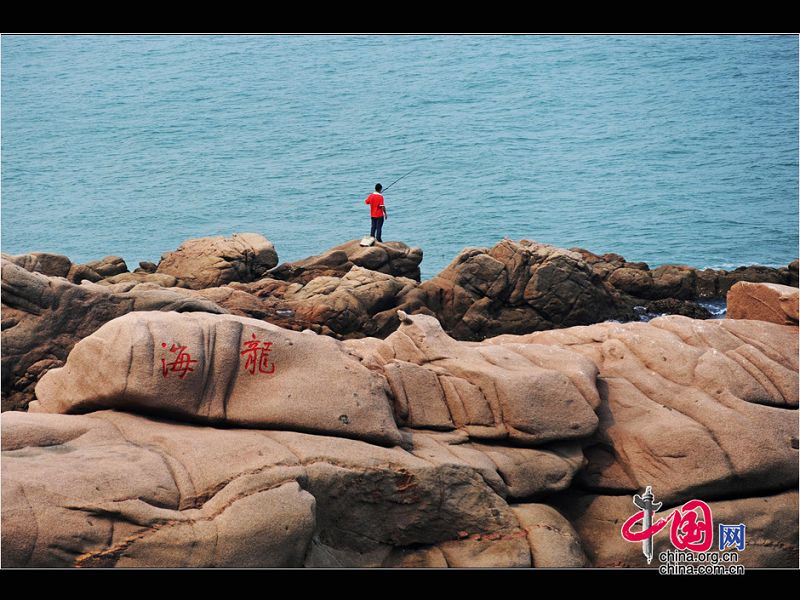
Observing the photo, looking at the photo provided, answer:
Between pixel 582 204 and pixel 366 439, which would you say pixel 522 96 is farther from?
pixel 366 439

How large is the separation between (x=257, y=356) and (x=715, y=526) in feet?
21.9

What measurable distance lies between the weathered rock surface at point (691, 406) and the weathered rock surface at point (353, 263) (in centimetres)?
1104

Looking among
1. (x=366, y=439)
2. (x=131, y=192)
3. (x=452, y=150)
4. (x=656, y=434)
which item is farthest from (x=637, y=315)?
(x=131, y=192)

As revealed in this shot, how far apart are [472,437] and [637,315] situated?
1465 centimetres

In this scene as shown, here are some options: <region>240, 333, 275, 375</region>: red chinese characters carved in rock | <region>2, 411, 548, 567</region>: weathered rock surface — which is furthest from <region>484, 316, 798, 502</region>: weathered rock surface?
<region>240, 333, 275, 375</region>: red chinese characters carved in rock

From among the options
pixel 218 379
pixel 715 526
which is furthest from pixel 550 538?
pixel 218 379

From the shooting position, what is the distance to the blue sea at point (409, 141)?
4538 centimetres

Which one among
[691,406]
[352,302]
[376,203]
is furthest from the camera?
[376,203]

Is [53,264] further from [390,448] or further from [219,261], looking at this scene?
[390,448]

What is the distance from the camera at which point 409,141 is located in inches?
2010

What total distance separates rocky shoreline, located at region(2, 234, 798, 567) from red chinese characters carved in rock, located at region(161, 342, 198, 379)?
2 cm

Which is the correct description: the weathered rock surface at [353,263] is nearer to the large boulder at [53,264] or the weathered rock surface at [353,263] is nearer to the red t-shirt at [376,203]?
the red t-shirt at [376,203]

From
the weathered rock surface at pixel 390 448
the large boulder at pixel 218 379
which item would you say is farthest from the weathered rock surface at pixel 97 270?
the large boulder at pixel 218 379

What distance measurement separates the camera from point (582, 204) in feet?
158
